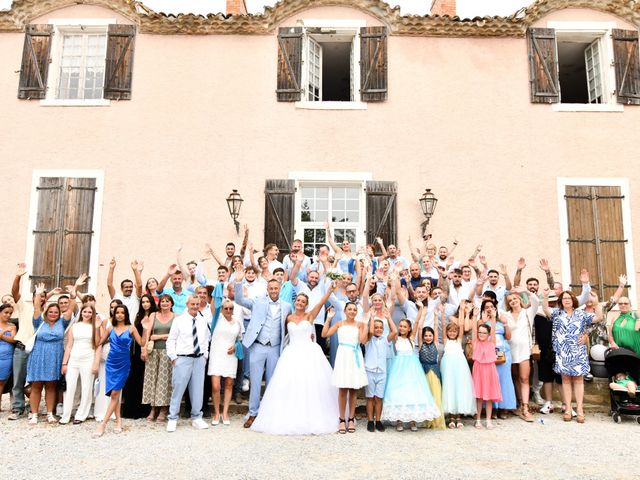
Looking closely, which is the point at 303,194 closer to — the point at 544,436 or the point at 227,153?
the point at 227,153

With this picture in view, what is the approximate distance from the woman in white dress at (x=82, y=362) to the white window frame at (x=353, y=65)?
5.59m

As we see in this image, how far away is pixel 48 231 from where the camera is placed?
31.1ft

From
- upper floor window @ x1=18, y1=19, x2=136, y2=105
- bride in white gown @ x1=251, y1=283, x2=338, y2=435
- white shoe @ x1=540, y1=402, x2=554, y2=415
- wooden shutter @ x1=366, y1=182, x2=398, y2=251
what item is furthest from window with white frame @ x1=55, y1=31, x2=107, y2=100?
white shoe @ x1=540, y1=402, x2=554, y2=415

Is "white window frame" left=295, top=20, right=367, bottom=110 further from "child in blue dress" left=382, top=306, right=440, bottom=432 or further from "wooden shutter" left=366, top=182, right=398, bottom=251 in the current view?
"child in blue dress" left=382, top=306, right=440, bottom=432

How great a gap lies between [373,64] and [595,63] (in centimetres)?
451

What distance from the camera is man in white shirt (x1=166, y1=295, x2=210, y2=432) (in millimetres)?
5945

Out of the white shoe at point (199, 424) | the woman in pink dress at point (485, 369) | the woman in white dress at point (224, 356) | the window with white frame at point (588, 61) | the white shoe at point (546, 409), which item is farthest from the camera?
the window with white frame at point (588, 61)

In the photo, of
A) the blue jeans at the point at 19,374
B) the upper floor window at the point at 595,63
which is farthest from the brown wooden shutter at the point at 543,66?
the blue jeans at the point at 19,374

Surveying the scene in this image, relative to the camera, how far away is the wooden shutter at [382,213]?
31.1 feet

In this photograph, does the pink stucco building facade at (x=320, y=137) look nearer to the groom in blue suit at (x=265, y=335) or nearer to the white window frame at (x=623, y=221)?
the white window frame at (x=623, y=221)

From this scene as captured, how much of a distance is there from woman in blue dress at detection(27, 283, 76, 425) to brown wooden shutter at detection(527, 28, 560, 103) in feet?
29.1

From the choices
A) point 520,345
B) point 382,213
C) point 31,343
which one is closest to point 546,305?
point 520,345

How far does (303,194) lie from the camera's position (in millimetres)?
9773

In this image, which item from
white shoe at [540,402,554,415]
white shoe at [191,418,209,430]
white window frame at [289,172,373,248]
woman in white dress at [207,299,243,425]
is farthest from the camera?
white window frame at [289,172,373,248]
